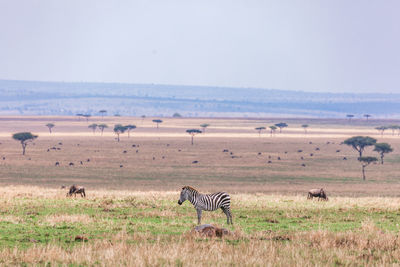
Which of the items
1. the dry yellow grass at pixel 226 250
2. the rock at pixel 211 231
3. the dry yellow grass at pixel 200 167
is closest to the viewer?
the dry yellow grass at pixel 226 250

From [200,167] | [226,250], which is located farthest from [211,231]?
[200,167]

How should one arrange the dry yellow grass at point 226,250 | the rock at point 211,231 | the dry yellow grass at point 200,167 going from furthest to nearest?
the dry yellow grass at point 200,167
the rock at point 211,231
the dry yellow grass at point 226,250

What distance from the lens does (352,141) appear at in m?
98.9

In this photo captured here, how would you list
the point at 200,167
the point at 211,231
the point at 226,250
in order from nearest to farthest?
the point at 226,250 < the point at 211,231 < the point at 200,167

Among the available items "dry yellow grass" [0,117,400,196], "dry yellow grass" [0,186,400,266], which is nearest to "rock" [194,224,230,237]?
"dry yellow grass" [0,186,400,266]

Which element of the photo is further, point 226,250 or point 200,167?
point 200,167

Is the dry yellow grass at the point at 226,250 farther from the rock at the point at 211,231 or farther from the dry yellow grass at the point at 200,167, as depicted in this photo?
the dry yellow grass at the point at 200,167

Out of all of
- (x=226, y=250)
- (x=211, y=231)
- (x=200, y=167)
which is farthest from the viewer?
(x=200, y=167)

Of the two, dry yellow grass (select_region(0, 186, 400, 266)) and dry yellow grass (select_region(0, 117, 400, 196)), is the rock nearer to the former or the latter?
dry yellow grass (select_region(0, 186, 400, 266))

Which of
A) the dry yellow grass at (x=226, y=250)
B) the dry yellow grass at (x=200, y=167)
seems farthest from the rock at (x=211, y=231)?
the dry yellow grass at (x=200, y=167)

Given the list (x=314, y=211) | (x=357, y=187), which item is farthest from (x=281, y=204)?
(x=357, y=187)

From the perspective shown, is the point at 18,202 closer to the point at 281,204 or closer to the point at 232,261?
the point at 281,204

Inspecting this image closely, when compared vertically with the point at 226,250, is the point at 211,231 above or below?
above

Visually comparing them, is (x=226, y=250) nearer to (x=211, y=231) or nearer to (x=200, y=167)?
(x=211, y=231)
